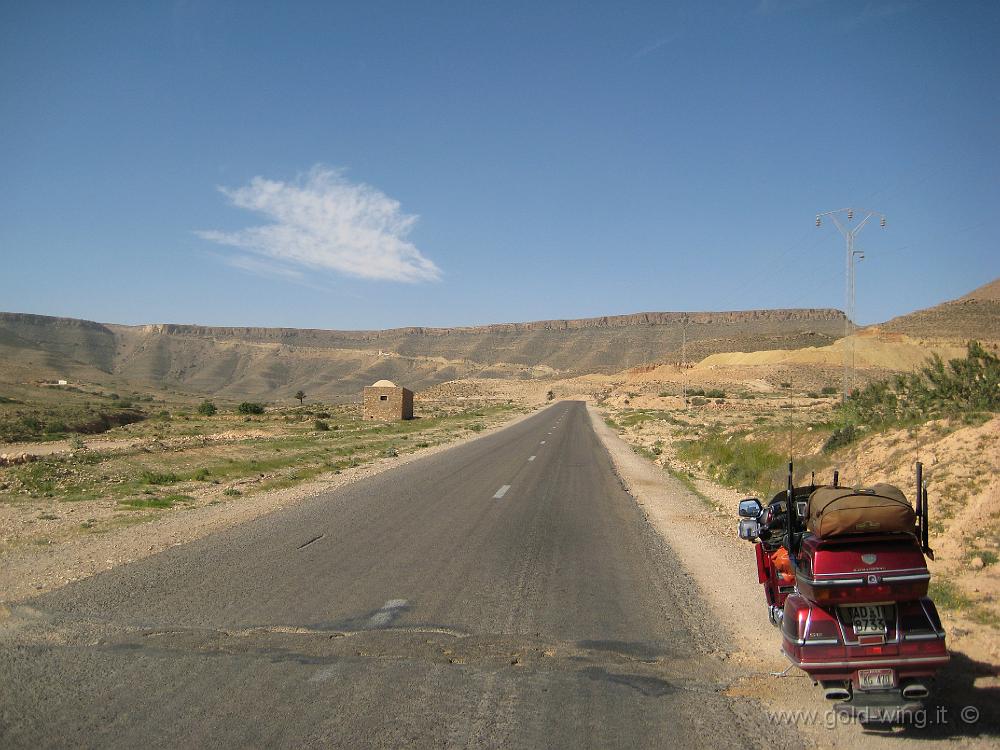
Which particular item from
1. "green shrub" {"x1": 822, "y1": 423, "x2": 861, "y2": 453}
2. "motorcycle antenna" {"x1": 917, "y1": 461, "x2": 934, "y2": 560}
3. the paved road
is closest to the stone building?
"green shrub" {"x1": 822, "y1": 423, "x2": 861, "y2": 453}

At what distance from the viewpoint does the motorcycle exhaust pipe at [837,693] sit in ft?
14.3

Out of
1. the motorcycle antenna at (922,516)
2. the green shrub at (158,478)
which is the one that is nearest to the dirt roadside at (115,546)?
the green shrub at (158,478)

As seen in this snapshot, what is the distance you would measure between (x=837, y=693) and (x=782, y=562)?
1562 millimetres

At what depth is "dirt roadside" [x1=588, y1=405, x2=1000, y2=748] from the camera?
4.46 metres

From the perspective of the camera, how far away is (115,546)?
1005 cm

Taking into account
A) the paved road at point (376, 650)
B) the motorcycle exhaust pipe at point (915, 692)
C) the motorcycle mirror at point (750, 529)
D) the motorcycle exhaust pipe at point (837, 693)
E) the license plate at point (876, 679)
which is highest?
the motorcycle mirror at point (750, 529)

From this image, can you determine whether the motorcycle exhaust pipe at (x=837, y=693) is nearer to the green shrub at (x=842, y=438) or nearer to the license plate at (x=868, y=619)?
the license plate at (x=868, y=619)

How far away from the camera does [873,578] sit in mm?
4480

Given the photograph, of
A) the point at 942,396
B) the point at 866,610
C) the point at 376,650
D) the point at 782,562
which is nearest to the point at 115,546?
the point at 376,650

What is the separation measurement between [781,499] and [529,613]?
2606mm

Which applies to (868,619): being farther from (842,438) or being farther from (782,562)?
(842,438)

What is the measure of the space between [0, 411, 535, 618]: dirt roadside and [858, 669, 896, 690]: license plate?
24.2ft

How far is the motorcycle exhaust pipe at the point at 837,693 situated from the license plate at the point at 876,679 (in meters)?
0.11

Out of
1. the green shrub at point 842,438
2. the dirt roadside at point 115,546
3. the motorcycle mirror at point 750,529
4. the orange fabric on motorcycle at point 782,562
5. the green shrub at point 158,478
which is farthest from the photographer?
the green shrub at point 158,478
